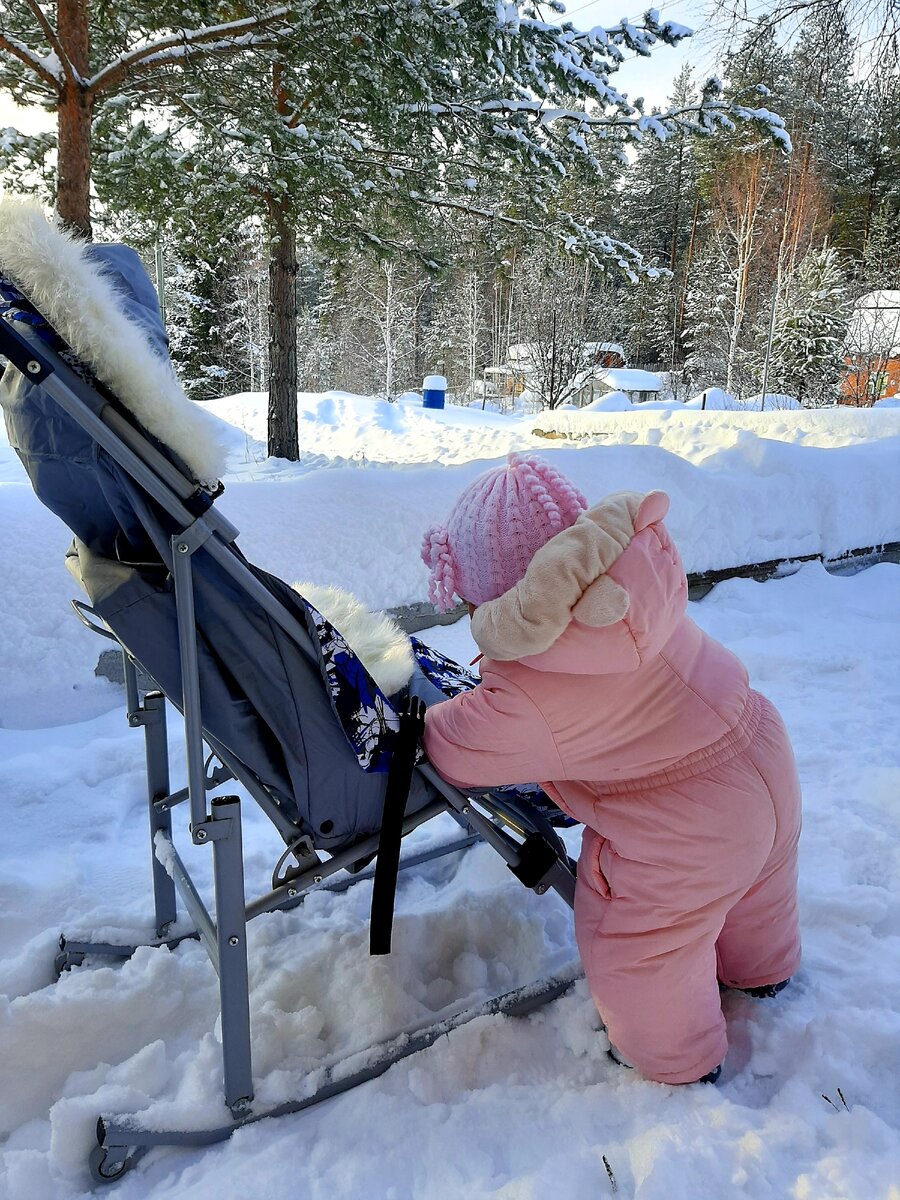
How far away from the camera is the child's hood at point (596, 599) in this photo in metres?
1.43

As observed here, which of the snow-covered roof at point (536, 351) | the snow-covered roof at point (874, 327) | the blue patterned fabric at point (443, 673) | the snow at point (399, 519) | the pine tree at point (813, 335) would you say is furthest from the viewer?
the pine tree at point (813, 335)

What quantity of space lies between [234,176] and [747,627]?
19.3ft

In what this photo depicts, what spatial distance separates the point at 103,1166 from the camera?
1.54 m

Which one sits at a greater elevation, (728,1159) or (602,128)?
(602,128)

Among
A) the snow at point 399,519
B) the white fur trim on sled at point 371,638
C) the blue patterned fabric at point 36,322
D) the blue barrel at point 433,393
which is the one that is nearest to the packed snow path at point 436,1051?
the white fur trim on sled at point 371,638

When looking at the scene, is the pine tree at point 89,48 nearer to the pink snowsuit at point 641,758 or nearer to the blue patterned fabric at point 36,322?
the blue patterned fabric at point 36,322

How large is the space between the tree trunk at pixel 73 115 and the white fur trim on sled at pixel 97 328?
576 centimetres

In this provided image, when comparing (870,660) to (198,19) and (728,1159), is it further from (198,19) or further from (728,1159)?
(198,19)

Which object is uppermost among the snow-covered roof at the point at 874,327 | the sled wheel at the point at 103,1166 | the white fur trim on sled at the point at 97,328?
the snow-covered roof at the point at 874,327

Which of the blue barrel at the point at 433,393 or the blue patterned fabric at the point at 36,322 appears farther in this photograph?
the blue barrel at the point at 433,393

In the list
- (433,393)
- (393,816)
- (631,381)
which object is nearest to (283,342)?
(393,816)

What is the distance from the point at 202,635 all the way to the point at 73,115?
6.53 meters

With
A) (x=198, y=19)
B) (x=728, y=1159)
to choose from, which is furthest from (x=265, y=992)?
(x=198, y=19)

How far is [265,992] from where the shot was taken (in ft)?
6.34
